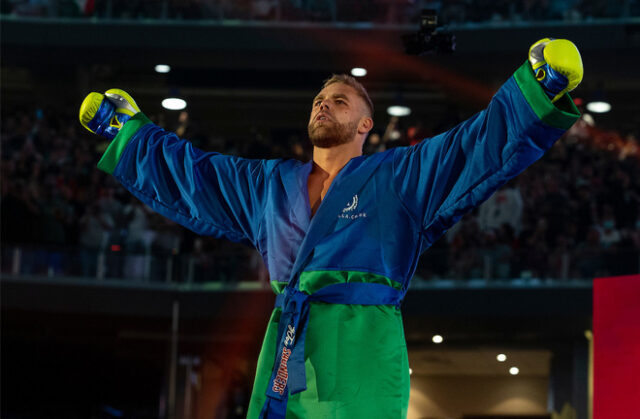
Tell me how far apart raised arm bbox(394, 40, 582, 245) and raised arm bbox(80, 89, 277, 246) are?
51cm

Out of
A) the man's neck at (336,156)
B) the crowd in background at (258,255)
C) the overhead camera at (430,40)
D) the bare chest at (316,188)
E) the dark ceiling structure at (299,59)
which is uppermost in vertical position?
the dark ceiling structure at (299,59)

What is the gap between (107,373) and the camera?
46.4 ft

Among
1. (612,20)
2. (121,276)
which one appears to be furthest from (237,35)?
(612,20)

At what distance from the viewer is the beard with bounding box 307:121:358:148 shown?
9.09 ft

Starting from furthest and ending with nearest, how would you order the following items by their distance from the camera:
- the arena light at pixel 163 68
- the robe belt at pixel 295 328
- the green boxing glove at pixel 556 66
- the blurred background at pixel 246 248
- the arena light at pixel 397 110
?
the arena light at pixel 397 110 → the arena light at pixel 163 68 → the blurred background at pixel 246 248 → the robe belt at pixel 295 328 → the green boxing glove at pixel 556 66

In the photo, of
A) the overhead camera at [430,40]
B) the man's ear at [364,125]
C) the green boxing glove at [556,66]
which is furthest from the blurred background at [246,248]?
the green boxing glove at [556,66]

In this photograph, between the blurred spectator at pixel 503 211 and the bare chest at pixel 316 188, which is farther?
the blurred spectator at pixel 503 211

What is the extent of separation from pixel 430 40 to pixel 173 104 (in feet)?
23.9

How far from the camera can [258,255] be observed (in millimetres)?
10844

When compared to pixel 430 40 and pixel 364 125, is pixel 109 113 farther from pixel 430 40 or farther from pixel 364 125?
pixel 430 40

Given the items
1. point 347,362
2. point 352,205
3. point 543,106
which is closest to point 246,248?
point 352,205

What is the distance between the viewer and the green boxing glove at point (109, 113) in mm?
2947

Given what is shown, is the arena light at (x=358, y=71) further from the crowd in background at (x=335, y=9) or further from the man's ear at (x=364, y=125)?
the man's ear at (x=364, y=125)

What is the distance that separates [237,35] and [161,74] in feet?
9.07
